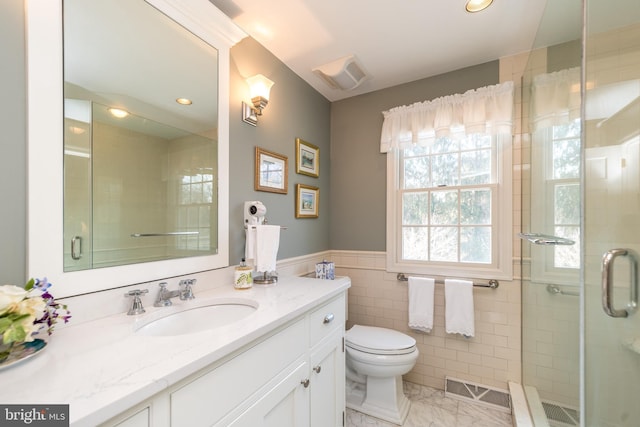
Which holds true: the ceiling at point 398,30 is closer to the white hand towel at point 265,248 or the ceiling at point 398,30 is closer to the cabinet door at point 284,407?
the white hand towel at point 265,248

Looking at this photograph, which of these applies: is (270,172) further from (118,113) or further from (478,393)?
(478,393)

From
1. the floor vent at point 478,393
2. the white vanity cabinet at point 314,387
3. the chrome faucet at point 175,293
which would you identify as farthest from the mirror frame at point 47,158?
the floor vent at point 478,393

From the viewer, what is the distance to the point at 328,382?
4.41ft

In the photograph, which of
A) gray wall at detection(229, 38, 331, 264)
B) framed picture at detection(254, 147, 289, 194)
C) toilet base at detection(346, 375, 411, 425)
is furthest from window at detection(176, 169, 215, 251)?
toilet base at detection(346, 375, 411, 425)

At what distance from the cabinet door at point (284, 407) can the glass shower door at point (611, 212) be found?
1083 mm

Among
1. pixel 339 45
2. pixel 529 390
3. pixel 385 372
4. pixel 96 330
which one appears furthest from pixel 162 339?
pixel 529 390

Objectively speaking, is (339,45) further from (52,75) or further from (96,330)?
(96,330)

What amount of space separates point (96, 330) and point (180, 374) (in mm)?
434

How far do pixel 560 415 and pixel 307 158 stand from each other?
206 centimetres

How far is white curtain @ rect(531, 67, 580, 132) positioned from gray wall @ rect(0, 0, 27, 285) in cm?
204

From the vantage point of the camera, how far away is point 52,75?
2.81ft

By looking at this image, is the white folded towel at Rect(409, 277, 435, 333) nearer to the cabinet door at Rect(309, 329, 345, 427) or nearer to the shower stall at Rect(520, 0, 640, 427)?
the shower stall at Rect(520, 0, 640, 427)

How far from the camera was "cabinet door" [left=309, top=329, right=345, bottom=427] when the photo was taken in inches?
48.0

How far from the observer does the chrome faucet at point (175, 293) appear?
1.09 meters
